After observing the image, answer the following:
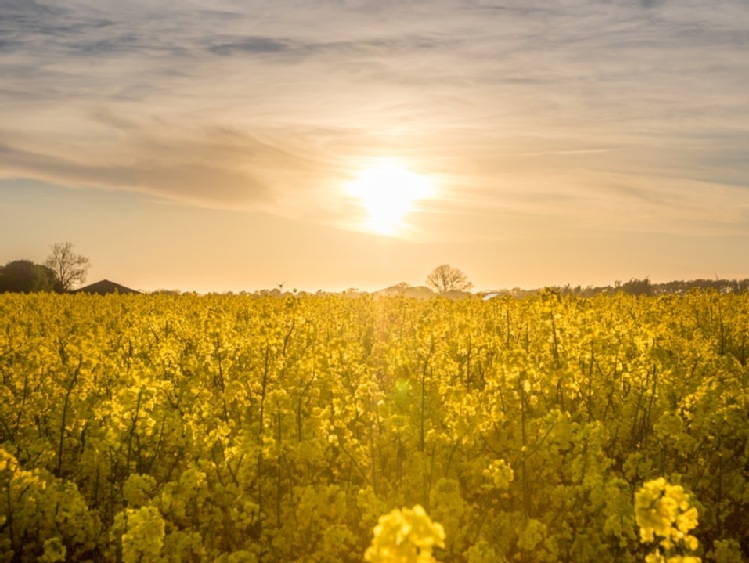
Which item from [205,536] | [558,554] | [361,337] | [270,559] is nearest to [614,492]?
[558,554]

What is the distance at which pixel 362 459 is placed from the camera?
24.3 ft

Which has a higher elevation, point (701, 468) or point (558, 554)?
point (701, 468)

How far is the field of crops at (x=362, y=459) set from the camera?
20.8 ft

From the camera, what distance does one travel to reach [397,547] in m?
2.79

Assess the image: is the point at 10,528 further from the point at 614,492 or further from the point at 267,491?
the point at 614,492

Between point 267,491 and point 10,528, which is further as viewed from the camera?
point 267,491

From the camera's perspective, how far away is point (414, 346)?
1204 cm

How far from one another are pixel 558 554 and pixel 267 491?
367cm

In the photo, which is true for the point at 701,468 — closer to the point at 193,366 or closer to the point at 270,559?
the point at 270,559

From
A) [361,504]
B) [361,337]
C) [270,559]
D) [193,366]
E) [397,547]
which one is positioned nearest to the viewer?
[397,547]

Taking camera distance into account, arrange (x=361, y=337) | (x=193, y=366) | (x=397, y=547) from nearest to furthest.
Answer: (x=397, y=547)
(x=193, y=366)
(x=361, y=337)

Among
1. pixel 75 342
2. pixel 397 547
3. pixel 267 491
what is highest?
pixel 75 342

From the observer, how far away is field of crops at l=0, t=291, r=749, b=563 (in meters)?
6.35

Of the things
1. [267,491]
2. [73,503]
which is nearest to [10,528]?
[73,503]
